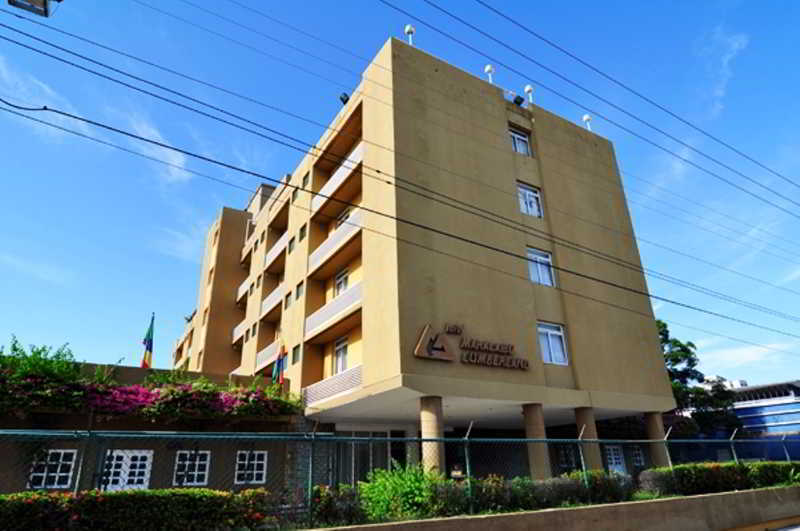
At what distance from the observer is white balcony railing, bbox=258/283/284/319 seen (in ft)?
86.0

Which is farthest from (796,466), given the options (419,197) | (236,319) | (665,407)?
(236,319)

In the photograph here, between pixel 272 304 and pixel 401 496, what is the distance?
61.1 ft

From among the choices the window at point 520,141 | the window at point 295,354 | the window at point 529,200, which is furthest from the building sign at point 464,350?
the window at point 520,141

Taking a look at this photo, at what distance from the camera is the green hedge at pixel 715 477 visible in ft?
45.5

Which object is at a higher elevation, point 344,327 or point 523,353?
point 344,327

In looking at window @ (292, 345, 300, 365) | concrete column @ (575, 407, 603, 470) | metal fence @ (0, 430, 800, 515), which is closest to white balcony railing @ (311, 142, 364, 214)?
window @ (292, 345, 300, 365)

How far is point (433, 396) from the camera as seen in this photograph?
15156mm

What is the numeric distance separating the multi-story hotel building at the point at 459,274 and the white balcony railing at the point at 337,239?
11 cm

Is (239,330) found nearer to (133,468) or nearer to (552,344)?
(133,468)

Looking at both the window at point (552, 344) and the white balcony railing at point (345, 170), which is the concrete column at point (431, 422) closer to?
the window at point (552, 344)

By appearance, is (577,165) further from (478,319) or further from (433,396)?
(433,396)

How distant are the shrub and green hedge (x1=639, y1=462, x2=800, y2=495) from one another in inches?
287

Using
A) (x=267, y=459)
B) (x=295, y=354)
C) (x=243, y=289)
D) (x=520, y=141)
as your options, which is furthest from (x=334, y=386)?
(x=243, y=289)

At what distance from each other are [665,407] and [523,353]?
8006 mm
